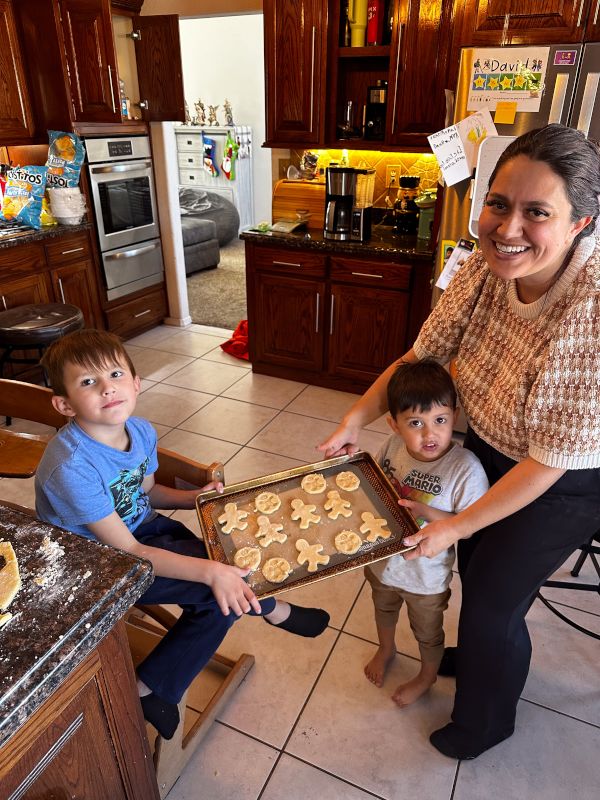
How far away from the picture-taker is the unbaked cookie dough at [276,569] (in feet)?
3.92

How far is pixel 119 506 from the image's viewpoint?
1275 millimetres

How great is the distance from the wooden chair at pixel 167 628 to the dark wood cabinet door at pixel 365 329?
192 cm

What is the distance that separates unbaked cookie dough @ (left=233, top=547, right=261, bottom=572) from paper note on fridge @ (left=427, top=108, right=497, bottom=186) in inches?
80.7

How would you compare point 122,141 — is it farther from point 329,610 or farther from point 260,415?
point 329,610

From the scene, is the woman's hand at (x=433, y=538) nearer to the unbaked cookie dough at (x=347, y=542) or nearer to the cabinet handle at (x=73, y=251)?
the unbaked cookie dough at (x=347, y=542)

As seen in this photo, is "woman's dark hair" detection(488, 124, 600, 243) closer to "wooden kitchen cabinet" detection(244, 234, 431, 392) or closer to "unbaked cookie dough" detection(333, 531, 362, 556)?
"unbaked cookie dough" detection(333, 531, 362, 556)

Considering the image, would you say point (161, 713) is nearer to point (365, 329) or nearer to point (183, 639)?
point (183, 639)

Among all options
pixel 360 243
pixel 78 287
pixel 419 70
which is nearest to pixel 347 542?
pixel 360 243

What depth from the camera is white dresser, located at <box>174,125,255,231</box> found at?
711 cm

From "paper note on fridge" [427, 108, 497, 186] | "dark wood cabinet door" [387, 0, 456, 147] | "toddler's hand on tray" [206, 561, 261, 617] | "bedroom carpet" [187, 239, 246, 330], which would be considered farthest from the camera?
"bedroom carpet" [187, 239, 246, 330]

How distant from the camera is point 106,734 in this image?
857 mm

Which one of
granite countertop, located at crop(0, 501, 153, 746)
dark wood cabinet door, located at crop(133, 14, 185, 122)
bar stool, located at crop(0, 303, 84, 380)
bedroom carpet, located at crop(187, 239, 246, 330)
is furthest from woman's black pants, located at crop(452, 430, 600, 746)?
bedroom carpet, located at crop(187, 239, 246, 330)

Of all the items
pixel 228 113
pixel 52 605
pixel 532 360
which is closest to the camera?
pixel 52 605

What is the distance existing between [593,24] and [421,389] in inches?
76.4
